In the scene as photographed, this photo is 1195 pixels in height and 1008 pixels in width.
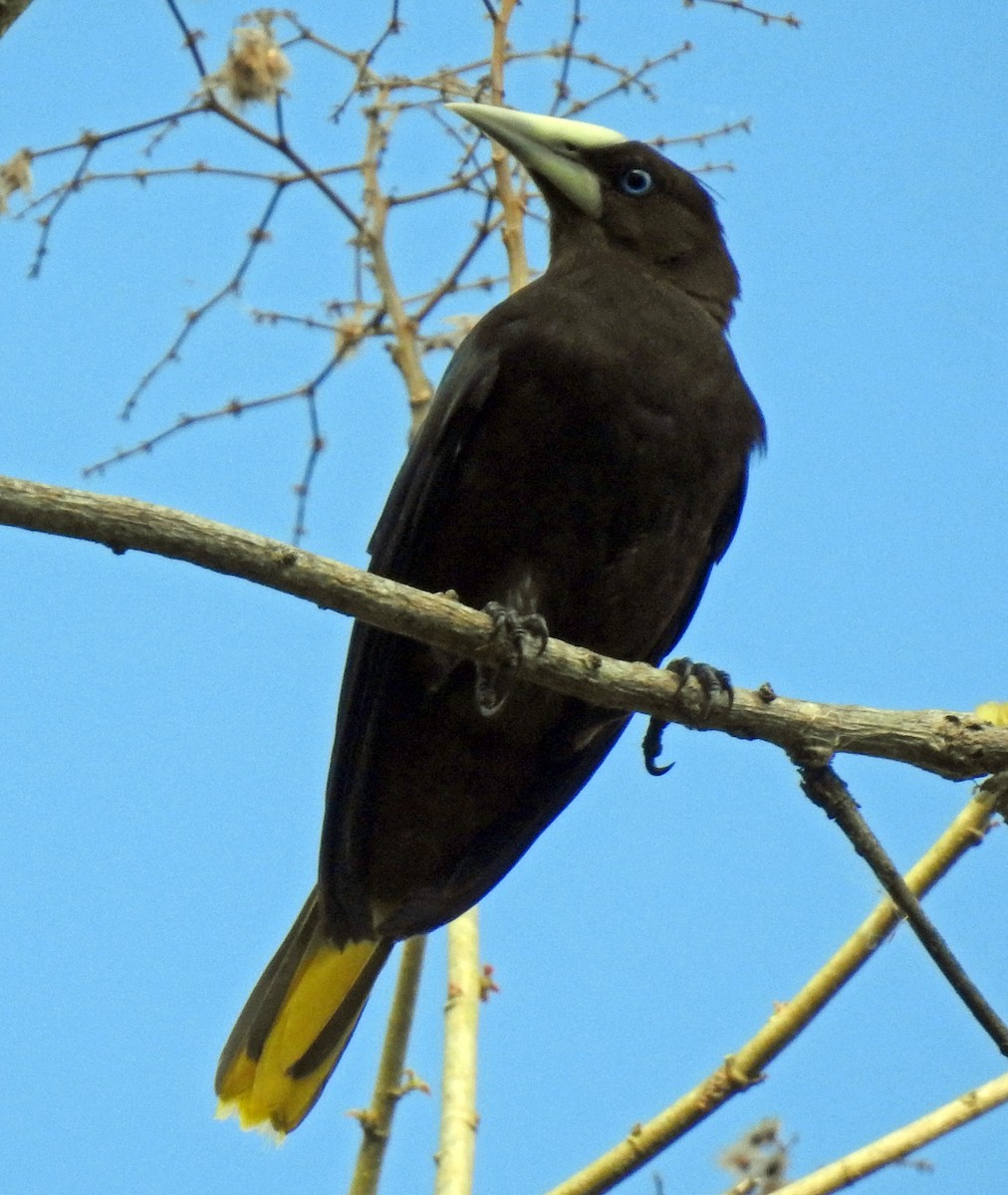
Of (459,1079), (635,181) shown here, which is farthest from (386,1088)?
(635,181)

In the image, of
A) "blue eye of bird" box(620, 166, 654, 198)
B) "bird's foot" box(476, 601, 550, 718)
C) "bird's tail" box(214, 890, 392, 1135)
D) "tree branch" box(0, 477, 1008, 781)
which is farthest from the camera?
"blue eye of bird" box(620, 166, 654, 198)

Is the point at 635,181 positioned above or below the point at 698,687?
above

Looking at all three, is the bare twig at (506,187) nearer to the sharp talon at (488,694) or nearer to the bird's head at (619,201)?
the bird's head at (619,201)

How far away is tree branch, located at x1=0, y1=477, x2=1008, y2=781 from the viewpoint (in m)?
2.47

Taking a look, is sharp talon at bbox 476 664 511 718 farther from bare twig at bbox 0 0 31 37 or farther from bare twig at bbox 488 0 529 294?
bare twig at bbox 0 0 31 37

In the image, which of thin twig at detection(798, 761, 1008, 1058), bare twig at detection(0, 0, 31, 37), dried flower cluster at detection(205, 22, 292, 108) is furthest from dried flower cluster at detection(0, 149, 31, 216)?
thin twig at detection(798, 761, 1008, 1058)

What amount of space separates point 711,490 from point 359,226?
114 centimetres

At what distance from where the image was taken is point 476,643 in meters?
2.92

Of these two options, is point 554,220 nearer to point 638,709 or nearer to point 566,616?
point 566,616

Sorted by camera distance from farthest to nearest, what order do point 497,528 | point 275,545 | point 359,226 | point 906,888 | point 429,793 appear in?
point 359,226, point 429,793, point 497,528, point 906,888, point 275,545

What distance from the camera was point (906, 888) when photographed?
111 inches

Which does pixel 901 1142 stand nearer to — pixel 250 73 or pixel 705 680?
pixel 705 680

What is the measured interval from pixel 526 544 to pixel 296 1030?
4.44ft

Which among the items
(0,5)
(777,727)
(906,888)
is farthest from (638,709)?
(0,5)
